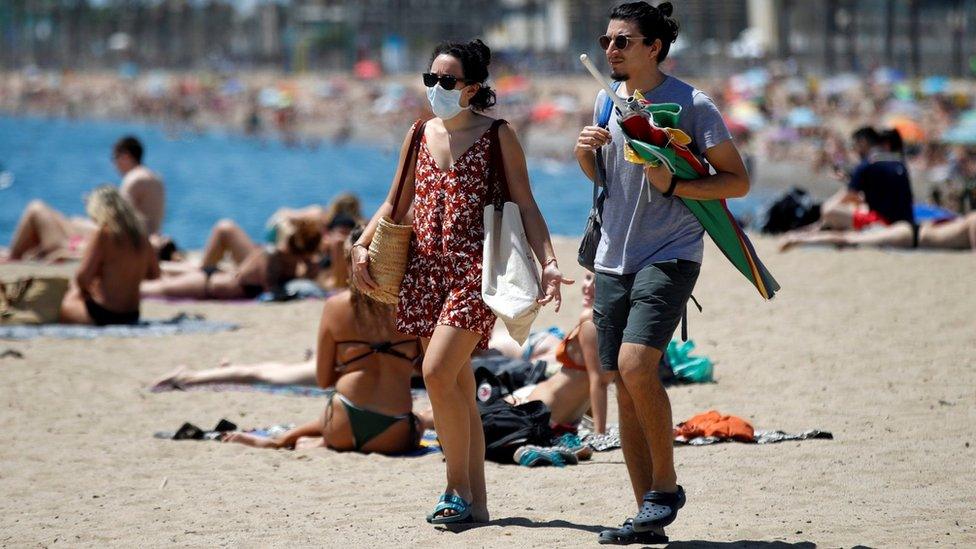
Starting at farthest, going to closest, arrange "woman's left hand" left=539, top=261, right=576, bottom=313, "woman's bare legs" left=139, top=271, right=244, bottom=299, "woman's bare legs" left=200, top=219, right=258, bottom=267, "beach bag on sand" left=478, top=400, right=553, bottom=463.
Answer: "woman's bare legs" left=200, top=219, right=258, bottom=267
"woman's bare legs" left=139, top=271, right=244, bottom=299
"beach bag on sand" left=478, top=400, right=553, bottom=463
"woman's left hand" left=539, top=261, right=576, bottom=313

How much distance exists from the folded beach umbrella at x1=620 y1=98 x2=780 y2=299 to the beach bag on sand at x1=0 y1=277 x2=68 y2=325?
596cm

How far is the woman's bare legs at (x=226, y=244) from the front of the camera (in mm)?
10609

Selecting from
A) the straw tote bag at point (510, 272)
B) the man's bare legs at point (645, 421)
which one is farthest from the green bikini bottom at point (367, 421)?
the man's bare legs at point (645, 421)

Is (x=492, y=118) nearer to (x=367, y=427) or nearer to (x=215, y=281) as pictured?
(x=367, y=427)

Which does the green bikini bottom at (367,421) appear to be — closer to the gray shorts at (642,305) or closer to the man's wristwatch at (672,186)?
the gray shorts at (642,305)

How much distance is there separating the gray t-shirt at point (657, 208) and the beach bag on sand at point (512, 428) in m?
1.64

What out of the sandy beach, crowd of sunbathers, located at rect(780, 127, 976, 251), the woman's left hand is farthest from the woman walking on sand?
crowd of sunbathers, located at rect(780, 127, 976, 251)

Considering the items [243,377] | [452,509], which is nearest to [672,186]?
[452,509]

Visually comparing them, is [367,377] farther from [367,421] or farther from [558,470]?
[558,470]

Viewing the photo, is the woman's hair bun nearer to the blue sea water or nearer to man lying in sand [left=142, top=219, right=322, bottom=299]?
man lying in sand [left=142, top=219, right=322, bottom=299]

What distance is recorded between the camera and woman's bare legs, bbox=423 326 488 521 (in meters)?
4.05

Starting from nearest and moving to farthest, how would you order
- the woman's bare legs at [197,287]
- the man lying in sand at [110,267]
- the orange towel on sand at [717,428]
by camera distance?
the orange towel on sand at [717,428]
the man lying in sand at [110,267]
the woman's bare legs at [197,287]

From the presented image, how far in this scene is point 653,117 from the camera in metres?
3.76

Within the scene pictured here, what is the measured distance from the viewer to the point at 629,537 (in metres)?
3.88
